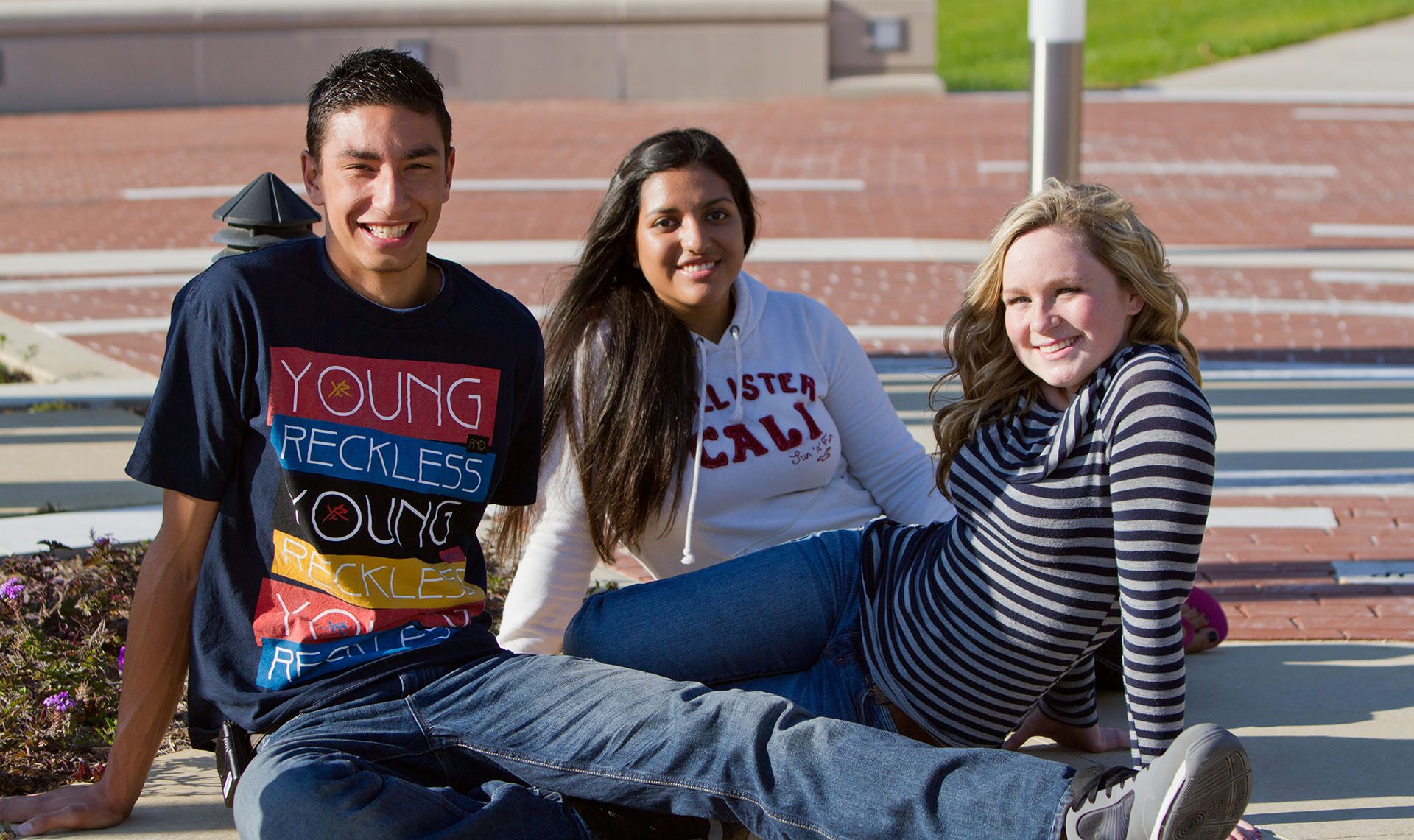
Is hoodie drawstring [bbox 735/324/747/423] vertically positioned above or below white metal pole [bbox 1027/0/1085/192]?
below

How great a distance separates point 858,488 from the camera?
3.54 meters

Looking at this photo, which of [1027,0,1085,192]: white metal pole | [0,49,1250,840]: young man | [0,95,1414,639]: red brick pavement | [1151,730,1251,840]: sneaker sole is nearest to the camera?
[1151,730,1251,840]: sneaker sole

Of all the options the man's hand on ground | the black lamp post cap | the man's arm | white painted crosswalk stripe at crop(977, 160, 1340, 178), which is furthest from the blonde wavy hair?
white painted crosswalk stripe at crop(977, 160, 1340, 178)

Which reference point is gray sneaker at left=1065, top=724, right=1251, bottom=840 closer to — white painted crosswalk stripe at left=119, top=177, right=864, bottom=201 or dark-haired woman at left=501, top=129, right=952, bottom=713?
dark-haired woman at left=501, top=129, right=952, bottom=713

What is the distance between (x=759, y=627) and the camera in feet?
9.87

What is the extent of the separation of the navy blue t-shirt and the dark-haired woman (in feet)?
1.74

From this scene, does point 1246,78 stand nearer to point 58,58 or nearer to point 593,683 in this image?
point 58,58

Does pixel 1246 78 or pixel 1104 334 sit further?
pixel 1246 78

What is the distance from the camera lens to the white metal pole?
479 cm

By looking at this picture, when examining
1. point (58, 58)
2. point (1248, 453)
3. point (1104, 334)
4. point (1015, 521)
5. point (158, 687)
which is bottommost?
point (1248, 453)

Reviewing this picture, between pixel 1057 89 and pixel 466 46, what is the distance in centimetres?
1290

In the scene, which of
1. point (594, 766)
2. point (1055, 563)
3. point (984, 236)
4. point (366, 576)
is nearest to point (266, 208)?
point (366, 576)

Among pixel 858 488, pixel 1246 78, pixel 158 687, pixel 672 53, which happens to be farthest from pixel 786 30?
pixel 158 687

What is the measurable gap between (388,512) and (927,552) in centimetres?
106
